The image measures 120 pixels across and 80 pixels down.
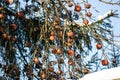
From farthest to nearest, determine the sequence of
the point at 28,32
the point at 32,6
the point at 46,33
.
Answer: the point at 28,32 → the point at 32,6 → the point at 46,33

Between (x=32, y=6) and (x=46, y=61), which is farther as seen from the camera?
(x=32, y=6)

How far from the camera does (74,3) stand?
403cm

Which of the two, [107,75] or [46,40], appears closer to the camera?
[107,75]

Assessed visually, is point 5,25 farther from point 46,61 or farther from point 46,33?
point 46,61

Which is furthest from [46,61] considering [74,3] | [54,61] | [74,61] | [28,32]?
[28,32]

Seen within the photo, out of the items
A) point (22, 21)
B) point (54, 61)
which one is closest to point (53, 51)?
point (54, 61)

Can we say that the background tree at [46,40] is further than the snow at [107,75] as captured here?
Yes

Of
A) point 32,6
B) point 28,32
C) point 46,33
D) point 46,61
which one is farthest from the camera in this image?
point 28,32

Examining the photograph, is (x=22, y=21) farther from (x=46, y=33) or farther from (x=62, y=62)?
(x=62, y=62)

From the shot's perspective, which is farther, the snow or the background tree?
the background tree

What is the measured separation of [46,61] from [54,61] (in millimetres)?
119

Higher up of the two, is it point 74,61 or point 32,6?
point 32,6

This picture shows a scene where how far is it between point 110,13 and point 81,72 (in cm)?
115

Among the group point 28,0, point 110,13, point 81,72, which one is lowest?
point 81,72
